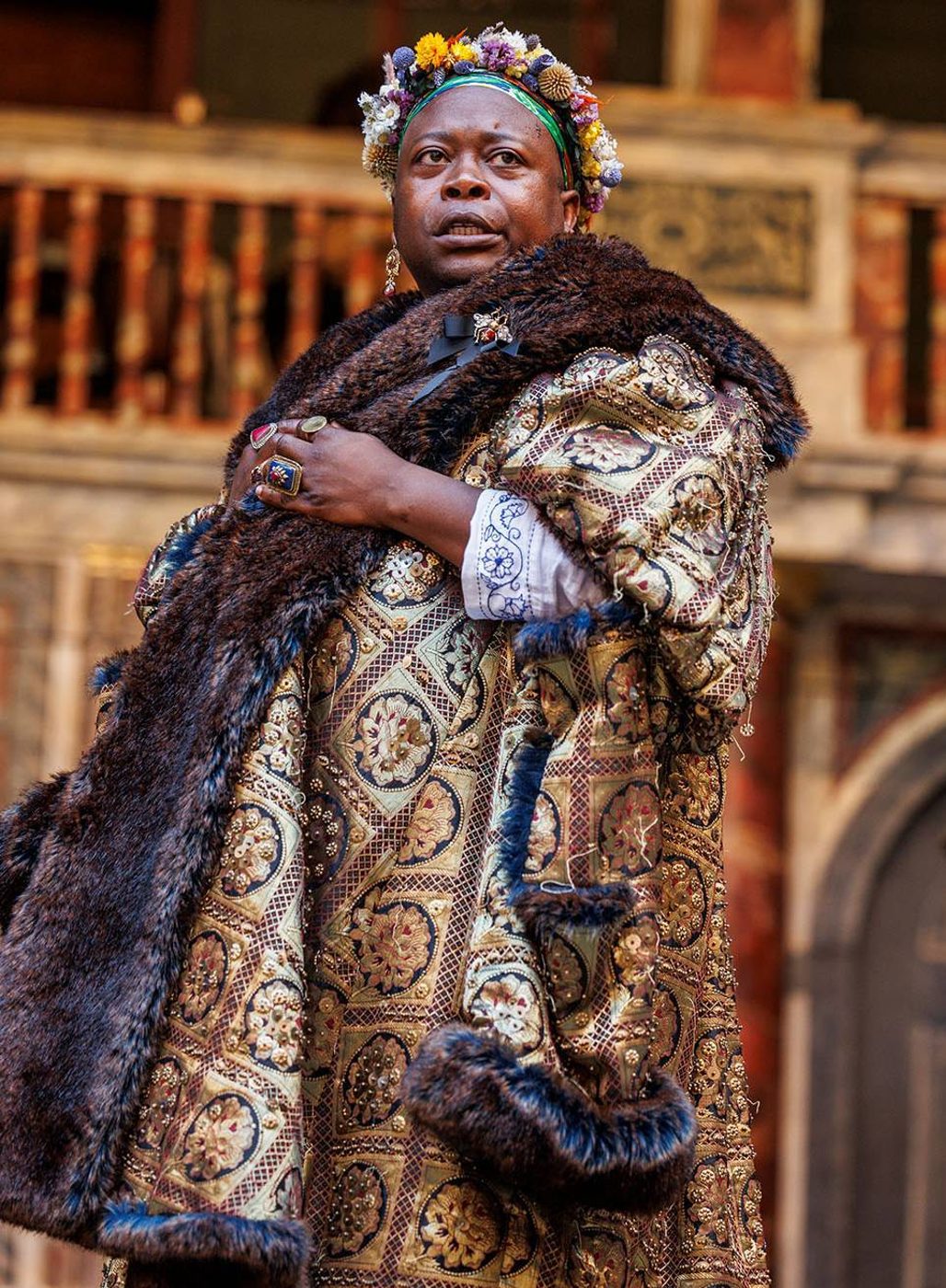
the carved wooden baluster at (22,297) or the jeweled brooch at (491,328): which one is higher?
the carved wooden baluster at (22,297)

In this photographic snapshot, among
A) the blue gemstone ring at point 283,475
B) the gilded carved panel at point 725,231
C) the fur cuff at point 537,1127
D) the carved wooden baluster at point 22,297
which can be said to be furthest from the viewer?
the carved wooden baluster at point 22,297

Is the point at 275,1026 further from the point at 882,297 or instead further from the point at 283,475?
the point at 882,297

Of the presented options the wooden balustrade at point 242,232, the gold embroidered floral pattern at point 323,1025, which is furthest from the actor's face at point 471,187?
the wooden balustrade at point 242,232

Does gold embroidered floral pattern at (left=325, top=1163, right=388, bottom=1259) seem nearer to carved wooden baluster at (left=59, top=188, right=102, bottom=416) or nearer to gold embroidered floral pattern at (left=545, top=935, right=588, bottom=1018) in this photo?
gold embroidered floral pattern at (left=545, top=935, right=588, bottom=1018)

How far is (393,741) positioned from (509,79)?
776mm

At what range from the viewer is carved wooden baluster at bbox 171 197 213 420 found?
635 cm

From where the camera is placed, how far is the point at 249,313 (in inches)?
252

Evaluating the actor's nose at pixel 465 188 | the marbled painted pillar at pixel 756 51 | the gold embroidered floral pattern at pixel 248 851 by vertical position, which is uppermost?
the marbled painted pillar at pixel 756 51

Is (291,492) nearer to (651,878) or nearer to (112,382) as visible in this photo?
(651,878)

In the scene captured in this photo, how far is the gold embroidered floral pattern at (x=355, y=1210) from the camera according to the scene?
88.2 inches

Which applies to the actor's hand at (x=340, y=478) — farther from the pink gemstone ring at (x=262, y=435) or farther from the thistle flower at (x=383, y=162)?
the thistle flower at (x=383, y=162)

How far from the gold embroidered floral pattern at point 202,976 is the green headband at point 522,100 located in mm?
952

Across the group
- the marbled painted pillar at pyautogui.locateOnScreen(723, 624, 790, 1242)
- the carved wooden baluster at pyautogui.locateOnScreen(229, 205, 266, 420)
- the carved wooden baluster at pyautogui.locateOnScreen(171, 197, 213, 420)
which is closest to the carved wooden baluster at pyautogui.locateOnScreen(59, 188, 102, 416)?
the carved wooden baluster at pyautogui.locateOnScreen(171, 197, 213, 420)

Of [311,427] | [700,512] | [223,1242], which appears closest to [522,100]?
[311,427]
